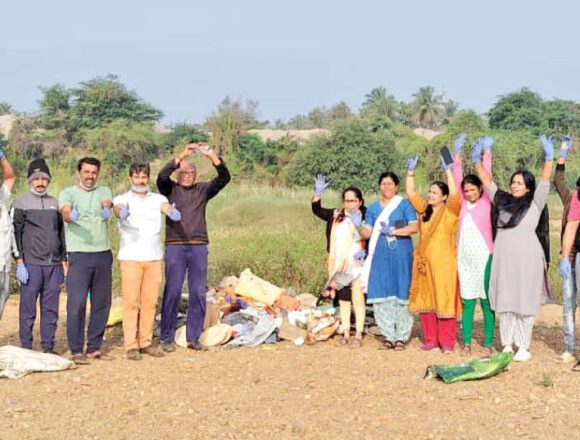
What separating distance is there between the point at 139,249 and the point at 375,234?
2.07 m

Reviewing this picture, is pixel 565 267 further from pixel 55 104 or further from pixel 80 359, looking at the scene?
pixel 55 104

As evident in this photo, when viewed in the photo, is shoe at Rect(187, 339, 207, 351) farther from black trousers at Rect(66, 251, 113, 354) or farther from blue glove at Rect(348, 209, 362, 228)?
blue glove at Rect(348, 209, 362, 228)

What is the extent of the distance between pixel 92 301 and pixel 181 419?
191 cm

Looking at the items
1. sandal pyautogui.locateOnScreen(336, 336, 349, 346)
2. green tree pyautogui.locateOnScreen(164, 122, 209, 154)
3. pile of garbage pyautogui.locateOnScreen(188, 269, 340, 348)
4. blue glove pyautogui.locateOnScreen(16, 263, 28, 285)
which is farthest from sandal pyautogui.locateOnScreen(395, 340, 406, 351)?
green tree pyautogui.locateOnScreen(164, 122, 209, 154)

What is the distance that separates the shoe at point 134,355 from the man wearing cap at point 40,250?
652 mm

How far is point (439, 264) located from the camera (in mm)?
6953

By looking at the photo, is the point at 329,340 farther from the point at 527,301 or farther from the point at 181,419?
the point at 181,419

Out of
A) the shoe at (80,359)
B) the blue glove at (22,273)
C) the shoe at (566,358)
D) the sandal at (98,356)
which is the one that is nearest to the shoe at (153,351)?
the sandal at (98,356)

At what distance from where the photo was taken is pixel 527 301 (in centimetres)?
660

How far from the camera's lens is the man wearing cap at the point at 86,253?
6.48 metres

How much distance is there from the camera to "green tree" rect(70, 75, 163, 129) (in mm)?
40188

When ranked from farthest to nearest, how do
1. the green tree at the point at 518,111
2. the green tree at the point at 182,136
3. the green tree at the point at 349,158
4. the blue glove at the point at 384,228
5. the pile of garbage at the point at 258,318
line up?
1. the green tree at the point at 518,111
2. the green tree at the point at 182,136
3. the green tree at the point at 349,158
4. the pile of garbage at the point at 258,318
5. the blue glove at the point at 384,228

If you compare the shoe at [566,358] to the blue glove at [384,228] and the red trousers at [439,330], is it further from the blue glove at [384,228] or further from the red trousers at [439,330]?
the blue glove at [384,228]

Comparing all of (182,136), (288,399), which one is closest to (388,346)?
(288,399)
